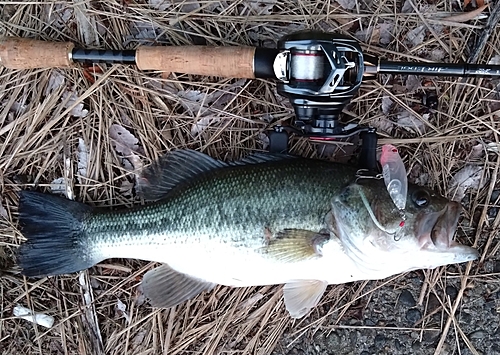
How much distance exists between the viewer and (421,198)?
225 centimetres

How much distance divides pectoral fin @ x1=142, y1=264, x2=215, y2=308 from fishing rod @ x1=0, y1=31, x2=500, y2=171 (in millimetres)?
819

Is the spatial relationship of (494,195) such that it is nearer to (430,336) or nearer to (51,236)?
(430,336)

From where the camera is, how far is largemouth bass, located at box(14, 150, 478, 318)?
225cm

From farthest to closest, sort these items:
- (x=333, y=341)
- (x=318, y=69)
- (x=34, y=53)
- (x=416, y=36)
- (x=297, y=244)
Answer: (x=333, y=341) → (x=416, y=36) → (x=34, y=53) → (x=297, y=244) → (x=318, y=69)

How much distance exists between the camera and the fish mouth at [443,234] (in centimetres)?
221

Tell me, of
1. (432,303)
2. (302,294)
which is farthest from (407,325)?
(302,294)

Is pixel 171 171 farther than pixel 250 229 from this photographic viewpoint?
Yes

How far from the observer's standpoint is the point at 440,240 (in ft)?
7.27

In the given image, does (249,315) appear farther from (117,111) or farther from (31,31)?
(31,31)

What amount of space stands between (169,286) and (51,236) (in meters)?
0.69

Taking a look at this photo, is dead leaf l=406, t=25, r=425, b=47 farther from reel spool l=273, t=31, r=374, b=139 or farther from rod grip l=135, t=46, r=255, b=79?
rod grip l=135, t=46, r=255, b=79

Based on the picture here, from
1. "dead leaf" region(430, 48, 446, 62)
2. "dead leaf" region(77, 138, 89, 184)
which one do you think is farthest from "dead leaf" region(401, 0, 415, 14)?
"dead leaf" region(77, 138, 89, 184)

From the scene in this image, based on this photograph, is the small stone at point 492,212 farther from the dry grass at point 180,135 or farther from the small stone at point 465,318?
the small stone at point 465,318

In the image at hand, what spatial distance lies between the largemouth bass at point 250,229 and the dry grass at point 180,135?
22 centimetres
